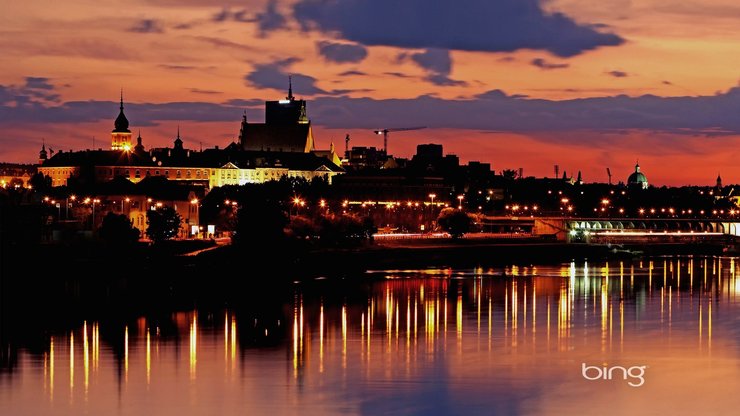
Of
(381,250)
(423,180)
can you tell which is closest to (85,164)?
(423,180)

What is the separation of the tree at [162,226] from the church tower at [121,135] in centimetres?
7912

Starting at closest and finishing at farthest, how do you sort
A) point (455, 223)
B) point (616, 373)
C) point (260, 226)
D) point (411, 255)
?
1. point (616, 373)
2. point (260, 226)
3. point (411, 255)
4. point (455, 223)

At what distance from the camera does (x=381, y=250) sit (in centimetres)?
9131

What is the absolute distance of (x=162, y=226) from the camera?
89.3 meters

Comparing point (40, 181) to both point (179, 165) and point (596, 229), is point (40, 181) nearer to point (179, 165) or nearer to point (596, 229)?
point (179, 165)

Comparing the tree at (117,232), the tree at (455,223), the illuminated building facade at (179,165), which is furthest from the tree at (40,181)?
the tree at (117,232)

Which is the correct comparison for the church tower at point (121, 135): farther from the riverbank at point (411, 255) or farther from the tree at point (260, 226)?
the tree at point (260, 226)

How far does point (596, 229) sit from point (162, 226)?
196 ft

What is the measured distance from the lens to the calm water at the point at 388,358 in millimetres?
35312

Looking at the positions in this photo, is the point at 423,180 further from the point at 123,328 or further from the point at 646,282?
the point at 123,328

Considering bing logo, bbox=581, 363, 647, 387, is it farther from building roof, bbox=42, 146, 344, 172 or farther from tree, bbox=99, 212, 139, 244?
building roof, bbox=42, 146, 344, 172

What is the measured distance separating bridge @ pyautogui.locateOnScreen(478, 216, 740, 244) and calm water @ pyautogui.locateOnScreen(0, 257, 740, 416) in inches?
2696

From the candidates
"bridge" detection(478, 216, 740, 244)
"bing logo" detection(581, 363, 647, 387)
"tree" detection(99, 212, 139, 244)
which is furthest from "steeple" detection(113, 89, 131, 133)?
"bing logo" detection(581, 363, 647, 387)

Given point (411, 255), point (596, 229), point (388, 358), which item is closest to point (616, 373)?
point (388, 358)
